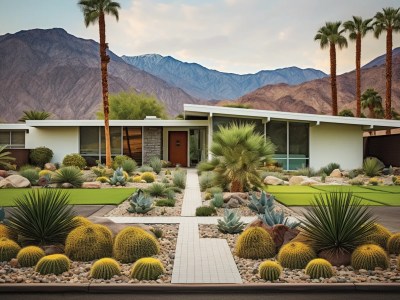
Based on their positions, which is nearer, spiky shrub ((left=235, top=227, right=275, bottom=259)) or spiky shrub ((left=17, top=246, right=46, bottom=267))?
spiky shrub ((left=17, top=246, right=46, bottom=267))

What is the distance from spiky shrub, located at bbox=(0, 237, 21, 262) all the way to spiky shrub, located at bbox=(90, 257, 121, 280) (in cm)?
166

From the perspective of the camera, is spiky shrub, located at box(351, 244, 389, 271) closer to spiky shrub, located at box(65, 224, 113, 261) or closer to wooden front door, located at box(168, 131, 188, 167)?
spiky shrub, located at box(65, 224, 113, 261)

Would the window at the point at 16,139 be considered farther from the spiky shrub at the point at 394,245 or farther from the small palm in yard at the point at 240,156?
the spiky shrub at the point at 394,245

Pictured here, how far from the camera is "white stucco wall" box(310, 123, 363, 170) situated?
1065 inches

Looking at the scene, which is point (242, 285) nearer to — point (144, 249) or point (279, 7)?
point (144, 249)

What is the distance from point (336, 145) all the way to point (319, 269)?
21163 mm

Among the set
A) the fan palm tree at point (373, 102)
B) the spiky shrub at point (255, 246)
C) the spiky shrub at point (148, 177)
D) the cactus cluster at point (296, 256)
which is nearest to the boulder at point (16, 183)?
the spiky shrub at point (148, 177)

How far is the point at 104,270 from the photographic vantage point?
22.5 feet

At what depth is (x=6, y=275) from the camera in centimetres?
697

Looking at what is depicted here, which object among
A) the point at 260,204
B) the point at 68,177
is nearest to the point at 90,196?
the point at 68,177

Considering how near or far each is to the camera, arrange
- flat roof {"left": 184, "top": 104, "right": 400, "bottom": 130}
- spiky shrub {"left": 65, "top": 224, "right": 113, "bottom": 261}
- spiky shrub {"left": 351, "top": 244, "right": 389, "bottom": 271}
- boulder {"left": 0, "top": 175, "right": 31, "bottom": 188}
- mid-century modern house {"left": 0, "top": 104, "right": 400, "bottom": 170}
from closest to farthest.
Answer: spiky shrub {"left": 351, "top": 244, "right": 389, "bottom": 271}
spiky shrub {"left": 65, "top": 224, "right": 113, "bottom": 261}
boulder {"left": 0, "top": 175, "right": 31, "bottom": 188}
flat roof {"left": 184, "top": 104, "right": 400, "bottom": 130}
mid-century modern house {"left": 0, "top": 104, "right": 400, "bottom": 170}

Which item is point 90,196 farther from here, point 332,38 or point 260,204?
point 332,38

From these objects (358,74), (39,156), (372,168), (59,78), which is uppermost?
(59,78)

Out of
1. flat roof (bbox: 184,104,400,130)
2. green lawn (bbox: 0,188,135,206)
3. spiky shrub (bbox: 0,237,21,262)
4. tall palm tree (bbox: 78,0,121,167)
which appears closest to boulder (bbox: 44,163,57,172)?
tall palm tree (bbox: 78,0,121,167)
